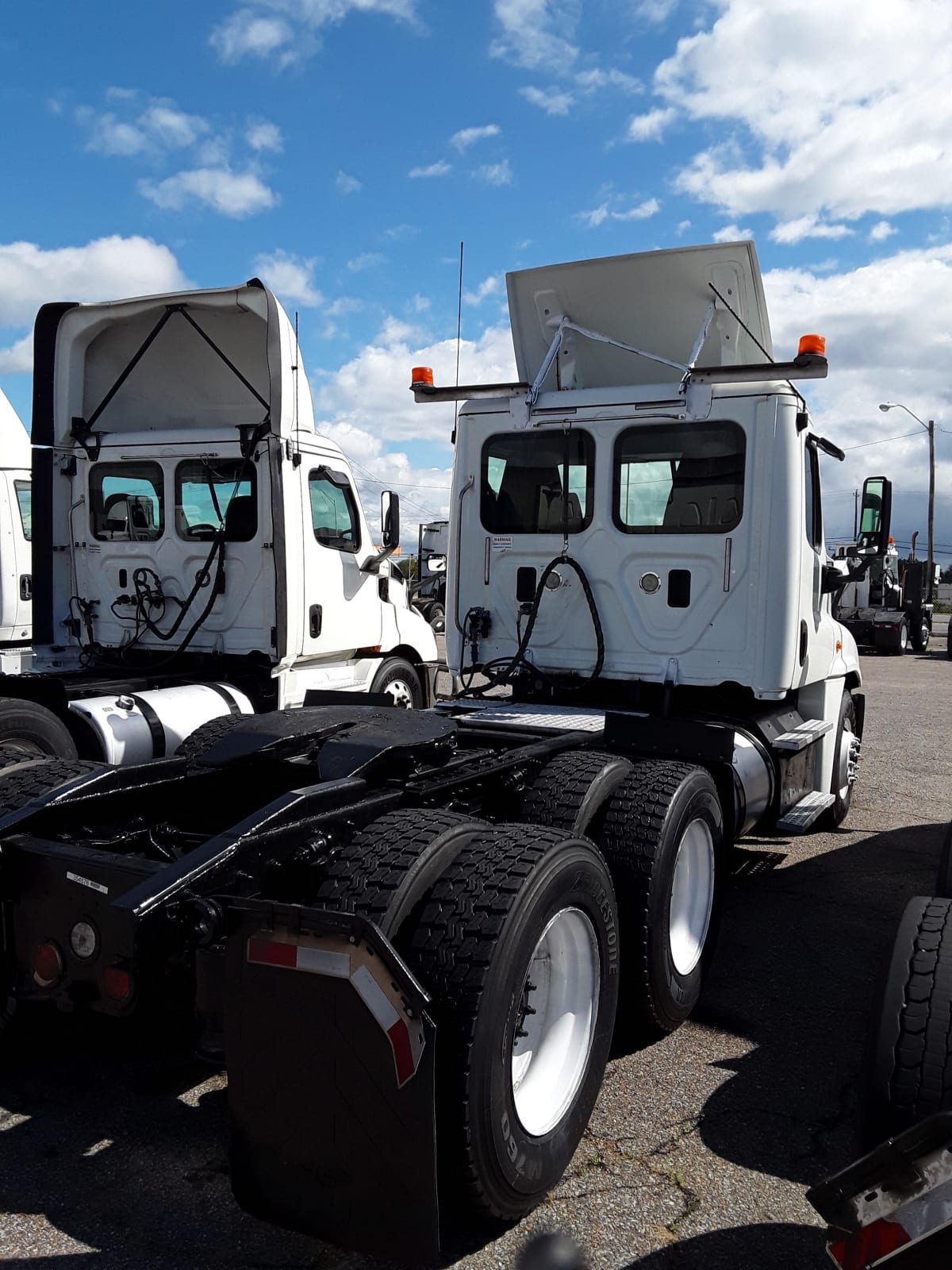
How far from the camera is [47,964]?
110 inches

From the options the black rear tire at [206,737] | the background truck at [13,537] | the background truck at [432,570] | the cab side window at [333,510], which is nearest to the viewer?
the black rear tire at [206,737]

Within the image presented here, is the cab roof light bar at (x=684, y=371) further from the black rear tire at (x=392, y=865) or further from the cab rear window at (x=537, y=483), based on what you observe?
the black rear tire at (x=392, y=865)

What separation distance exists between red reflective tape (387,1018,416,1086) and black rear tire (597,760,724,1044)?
5.15 ft

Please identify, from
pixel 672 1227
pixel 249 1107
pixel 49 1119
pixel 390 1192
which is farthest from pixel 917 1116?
pixel 49 1119

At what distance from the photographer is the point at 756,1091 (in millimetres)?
3582

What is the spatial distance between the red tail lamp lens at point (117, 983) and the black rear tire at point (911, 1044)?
1.85 m

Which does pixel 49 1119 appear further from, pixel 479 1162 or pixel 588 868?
pixel 588 868

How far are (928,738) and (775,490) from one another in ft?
23.5

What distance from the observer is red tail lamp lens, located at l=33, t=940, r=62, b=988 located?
2.78m

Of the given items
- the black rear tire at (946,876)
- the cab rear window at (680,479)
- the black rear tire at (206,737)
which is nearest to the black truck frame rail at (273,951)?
the black rear tire at (206,737)

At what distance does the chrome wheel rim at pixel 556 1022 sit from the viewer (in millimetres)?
2961

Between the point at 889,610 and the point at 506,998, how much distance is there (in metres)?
22.9

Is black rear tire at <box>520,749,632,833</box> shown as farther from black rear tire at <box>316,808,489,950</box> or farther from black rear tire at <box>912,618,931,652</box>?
black rear tire at <box>912,618,931,652</box>

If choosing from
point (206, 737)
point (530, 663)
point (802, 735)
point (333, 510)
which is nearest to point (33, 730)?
point (206, 737)
